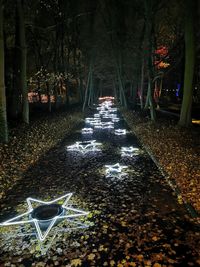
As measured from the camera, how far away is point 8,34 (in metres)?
23.6

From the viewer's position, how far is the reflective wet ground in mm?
5129

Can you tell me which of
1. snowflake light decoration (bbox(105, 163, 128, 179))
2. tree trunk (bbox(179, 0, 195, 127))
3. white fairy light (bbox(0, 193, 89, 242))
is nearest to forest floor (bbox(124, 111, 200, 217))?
tree trunk (bbox(179, 0, 195, 127))

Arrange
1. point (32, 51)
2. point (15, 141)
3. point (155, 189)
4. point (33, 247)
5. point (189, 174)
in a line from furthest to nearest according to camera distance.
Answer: point (32, 51)
point (15, 141)
point (189, 174)
point (155, 189)
point (33, 247)

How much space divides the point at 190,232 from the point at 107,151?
856 centimetres

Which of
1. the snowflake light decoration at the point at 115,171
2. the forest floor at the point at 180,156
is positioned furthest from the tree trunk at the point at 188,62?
the snowflake light decoration at the point at 115,171

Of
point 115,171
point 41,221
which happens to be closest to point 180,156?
point 115,171

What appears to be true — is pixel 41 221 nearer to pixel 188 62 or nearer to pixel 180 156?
pixel 180 156

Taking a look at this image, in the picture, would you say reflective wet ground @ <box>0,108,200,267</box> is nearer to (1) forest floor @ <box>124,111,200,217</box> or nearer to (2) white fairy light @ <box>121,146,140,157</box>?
(1) forest floor @ <box>124,111,200,217</box>

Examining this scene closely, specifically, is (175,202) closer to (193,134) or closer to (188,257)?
(188,257)

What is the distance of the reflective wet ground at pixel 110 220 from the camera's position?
16.8 ft

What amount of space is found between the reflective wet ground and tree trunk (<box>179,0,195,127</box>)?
7359 millimetres

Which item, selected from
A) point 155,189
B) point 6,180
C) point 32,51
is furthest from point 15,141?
point 32,51

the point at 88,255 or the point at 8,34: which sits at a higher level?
the point at 8,34

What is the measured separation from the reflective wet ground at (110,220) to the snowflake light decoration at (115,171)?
0.17 metres
